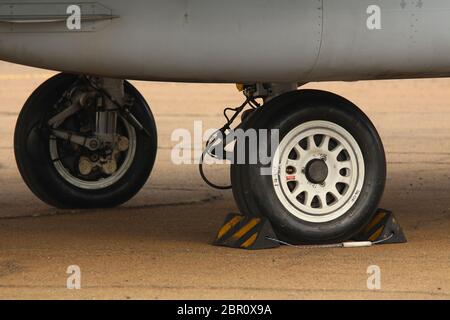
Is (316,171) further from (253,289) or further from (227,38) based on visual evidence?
(253,289)

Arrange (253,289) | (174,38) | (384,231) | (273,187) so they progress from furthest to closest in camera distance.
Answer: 1. (384,231)
2. (273,187)
3. (174,38)
4. (253,289)

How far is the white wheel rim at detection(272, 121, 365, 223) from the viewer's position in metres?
8.95

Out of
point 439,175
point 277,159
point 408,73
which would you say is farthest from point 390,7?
point 439,175

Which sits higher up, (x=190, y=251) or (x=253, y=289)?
(x=190, y=251)

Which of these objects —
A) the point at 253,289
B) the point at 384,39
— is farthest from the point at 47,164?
the point at 253,289

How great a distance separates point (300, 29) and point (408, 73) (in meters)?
0.84

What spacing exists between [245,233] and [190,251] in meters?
0.37

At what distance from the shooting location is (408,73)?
9109 mm

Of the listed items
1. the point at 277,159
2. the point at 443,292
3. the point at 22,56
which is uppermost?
the point at 22,56


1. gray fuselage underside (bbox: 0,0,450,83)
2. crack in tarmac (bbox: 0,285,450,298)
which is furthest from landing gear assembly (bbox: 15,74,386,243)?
crack in tarmac (bbox: 0,285,450,298)

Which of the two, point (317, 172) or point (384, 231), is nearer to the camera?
point (317, 172)

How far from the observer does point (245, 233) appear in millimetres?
8938

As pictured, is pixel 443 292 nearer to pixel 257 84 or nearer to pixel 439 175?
pixel 257 84

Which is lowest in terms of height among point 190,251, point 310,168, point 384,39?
point 190,251
